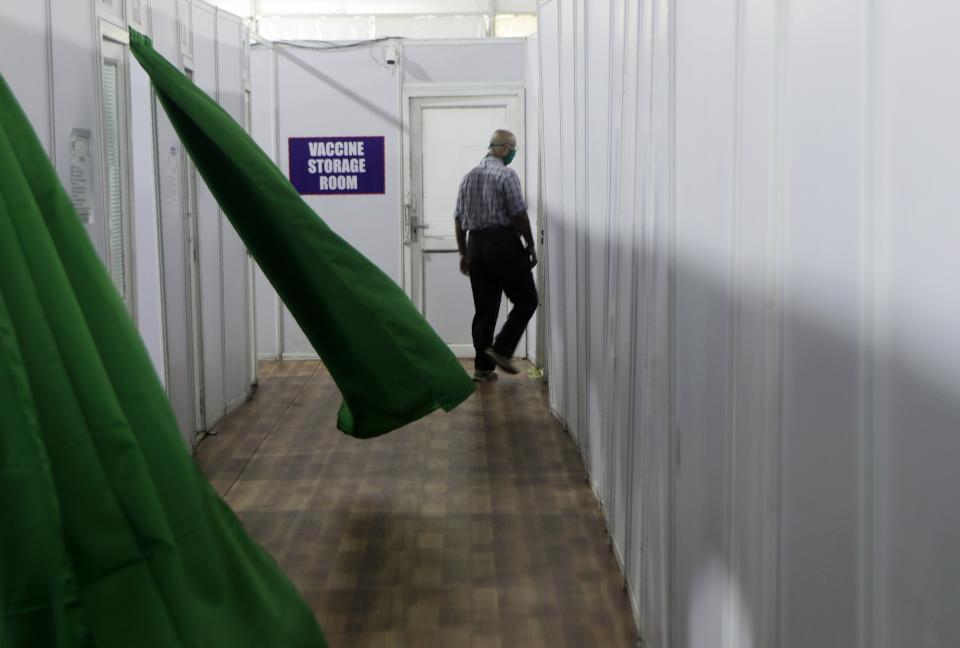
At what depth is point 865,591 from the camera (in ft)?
4.74

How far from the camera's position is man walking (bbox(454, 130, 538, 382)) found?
7234 mm

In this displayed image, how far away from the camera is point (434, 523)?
4.52 m

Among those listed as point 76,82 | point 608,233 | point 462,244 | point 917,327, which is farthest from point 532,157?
point 917,327

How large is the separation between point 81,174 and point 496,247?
11.7 ft

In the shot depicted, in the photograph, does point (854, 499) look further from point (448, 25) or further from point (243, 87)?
point (448, 25)

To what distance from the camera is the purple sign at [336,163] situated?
335 inches

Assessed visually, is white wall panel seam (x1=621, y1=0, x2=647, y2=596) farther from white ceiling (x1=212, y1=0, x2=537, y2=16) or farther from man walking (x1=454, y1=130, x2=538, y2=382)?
white ceiling (x1=212, y1=0, x2=537, y2=16)

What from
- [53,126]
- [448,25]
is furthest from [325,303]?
[448,25]

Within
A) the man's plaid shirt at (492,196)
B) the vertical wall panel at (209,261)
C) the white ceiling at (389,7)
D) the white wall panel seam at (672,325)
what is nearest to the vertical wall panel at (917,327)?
the white wall panel seam at (672,325)

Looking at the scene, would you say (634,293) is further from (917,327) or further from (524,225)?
(524,225)

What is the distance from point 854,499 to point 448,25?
11.8 meters

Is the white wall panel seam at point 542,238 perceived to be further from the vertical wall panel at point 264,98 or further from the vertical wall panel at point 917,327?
the vertical wall panel at point 917,327

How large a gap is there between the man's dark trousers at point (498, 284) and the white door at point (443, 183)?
3.30 ft

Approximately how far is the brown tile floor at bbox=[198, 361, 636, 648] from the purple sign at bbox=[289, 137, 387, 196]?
2236 millimetres
